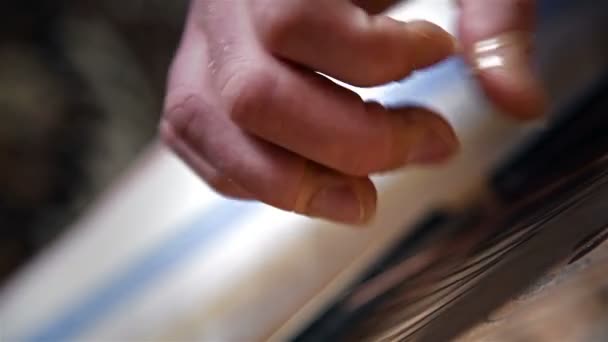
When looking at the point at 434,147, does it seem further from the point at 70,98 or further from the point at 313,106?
the point at 70,98

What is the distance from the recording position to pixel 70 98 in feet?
1.65

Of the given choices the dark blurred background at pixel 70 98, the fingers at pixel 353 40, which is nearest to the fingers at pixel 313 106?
the fingers at pixel 353 40

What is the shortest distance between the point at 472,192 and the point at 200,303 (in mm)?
178

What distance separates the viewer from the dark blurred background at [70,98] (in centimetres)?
49

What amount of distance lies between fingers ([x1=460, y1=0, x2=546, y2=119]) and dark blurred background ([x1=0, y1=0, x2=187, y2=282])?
12.7 inches

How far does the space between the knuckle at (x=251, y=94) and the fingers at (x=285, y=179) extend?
18 mm

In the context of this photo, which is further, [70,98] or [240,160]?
[70,98]

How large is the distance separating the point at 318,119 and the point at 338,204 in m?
0.03

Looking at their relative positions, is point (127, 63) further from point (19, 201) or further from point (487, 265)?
point (487, 265)

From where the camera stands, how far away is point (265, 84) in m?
0.20

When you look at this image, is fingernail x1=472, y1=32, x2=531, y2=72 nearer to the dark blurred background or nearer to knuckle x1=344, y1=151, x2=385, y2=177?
knuckle x1=344, y1=151, x2=385, y2=177

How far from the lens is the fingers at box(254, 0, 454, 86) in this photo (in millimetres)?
186

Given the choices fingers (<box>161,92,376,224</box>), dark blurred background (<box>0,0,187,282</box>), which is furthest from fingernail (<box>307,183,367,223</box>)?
dark blurred background (<box>0,0,187,282</box>)

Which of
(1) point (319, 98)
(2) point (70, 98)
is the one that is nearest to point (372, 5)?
(1) point (319, 98)
